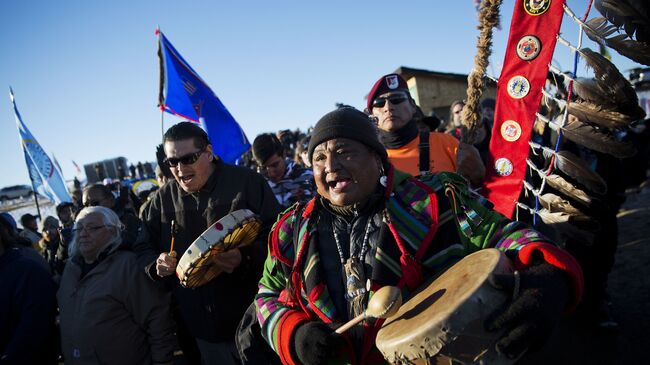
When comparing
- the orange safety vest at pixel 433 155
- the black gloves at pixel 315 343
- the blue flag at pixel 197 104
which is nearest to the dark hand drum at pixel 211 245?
the black gloves at pixel 315 343

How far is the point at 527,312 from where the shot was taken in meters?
1.15

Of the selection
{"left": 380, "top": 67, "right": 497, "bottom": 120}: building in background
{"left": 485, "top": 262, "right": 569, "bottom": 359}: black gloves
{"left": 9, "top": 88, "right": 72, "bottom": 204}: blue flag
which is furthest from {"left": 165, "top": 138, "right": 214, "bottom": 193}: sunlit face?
{"left": 380, "top": 67, "right": 497, "bottom": 120}: building in background

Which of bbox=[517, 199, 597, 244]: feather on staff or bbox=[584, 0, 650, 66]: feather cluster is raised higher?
bbox=[584, 0, 650, 66]: feather cluster

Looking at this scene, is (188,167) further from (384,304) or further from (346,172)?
(384,304)

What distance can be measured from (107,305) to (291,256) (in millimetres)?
1725

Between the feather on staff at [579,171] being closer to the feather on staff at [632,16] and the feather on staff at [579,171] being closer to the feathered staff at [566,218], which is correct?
the feathered staff at [566,218]

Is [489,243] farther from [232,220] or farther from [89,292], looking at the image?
[89,292]

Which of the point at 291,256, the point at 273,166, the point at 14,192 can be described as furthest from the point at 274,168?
the point at 14,192

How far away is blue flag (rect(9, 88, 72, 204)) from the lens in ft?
28.7

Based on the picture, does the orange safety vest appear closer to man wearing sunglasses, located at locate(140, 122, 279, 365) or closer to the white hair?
man wearing sunglasses, located at locate(140, 122, 279, 365)

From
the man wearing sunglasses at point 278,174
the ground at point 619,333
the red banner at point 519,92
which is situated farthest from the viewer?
the man wearing sunglasses at point 278,174

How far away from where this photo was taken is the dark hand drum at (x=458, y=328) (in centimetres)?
114

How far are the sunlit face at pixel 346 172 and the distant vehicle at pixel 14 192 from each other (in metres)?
38.8

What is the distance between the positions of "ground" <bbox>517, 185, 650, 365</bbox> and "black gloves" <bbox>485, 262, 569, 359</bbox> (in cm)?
256
